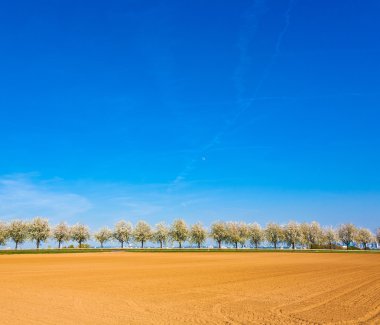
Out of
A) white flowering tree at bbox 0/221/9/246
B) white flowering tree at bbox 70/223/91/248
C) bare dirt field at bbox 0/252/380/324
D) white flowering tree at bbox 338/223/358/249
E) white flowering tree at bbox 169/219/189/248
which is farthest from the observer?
white flowering tree at bbox 338/223/358/249

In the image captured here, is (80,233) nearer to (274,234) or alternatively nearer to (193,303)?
(274,234)

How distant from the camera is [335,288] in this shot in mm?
21078

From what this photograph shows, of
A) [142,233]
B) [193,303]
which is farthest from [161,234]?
[193,303]

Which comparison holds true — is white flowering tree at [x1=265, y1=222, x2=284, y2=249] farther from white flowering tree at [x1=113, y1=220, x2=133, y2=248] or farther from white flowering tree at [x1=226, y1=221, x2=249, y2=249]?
white flowering tree at [x1=113, y1=220, x2=133, y2=248]

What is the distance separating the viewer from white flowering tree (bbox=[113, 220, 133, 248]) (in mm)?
163625

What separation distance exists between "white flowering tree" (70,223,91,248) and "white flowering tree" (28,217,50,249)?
56.3ft

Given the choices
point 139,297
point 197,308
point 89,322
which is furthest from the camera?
point 139,297

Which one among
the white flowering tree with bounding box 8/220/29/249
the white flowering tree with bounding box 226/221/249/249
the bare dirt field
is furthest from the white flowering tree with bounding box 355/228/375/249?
the bare dirt field

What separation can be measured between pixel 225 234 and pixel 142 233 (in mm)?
35883

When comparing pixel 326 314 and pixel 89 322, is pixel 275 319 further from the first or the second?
pixel 89 322

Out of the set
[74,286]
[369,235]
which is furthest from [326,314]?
[369,235]

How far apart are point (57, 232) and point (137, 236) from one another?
33.2 metres

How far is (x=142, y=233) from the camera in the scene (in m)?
160

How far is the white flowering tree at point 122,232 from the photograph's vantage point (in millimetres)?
163625
